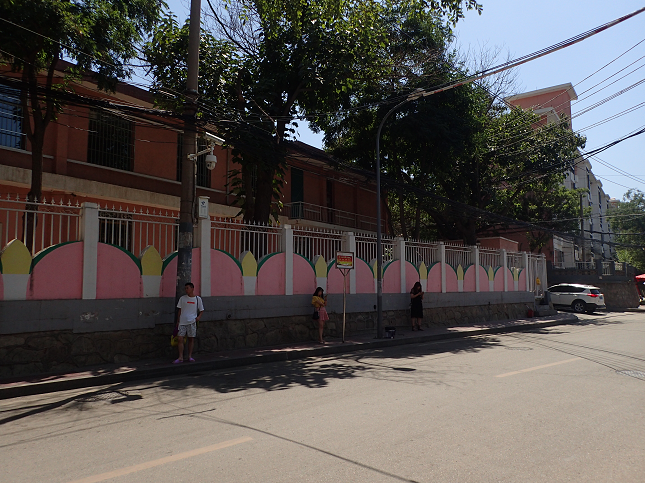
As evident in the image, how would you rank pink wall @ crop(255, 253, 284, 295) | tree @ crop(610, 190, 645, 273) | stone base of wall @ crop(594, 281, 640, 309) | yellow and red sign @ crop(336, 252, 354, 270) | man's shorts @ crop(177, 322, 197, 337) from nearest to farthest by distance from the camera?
man's shorts @ crop(177, 322, 197, 337) → pink wall @ crop(255, 253, 284, 295) → yellow and red sign @ crop(336, 252, 354, 270) → stone base of wall @ crop(594, 281, 640, 309) → tree @ crop(610, 190, 645, 273)

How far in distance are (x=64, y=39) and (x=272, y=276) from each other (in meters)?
7.05

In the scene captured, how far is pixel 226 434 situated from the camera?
5.21 meters

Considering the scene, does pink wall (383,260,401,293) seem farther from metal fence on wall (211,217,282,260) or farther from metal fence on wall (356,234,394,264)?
metal fence on wall (211,217,282,260)

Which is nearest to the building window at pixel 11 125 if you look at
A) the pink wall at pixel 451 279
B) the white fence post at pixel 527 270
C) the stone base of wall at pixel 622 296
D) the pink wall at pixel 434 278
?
the pink wall at pixel 434 278

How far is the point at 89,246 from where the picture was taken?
9742 mm

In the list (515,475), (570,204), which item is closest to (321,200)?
(570,204)

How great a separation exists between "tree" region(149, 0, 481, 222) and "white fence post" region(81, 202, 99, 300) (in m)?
4.48

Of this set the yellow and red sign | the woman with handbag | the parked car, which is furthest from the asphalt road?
the parked car

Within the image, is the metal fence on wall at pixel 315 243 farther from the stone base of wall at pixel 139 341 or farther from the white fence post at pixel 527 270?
the white fence post at pixel 527 270

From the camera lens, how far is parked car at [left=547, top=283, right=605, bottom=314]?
2962 centimetres

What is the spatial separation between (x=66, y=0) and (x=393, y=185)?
10.9m

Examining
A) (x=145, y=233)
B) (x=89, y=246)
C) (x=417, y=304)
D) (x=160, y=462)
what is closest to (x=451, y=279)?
(x=417, y=304)

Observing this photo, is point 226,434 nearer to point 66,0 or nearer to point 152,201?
point 66,0

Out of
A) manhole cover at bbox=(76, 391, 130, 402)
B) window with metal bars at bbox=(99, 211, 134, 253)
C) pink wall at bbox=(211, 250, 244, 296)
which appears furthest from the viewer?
pink wall at bbox=(211, 250, 244, 296)
